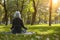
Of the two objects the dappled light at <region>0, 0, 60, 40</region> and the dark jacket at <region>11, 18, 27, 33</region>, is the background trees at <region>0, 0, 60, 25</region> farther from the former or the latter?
the dark jacket at <region>11, 18, 27, 33</region>

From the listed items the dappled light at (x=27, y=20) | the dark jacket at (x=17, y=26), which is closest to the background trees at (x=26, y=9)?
the dappled light at (x=27, y=20)

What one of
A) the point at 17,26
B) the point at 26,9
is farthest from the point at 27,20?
the point at 17,26

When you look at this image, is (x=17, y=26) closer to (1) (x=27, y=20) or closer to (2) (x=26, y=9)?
(2) (x=26, y=9)

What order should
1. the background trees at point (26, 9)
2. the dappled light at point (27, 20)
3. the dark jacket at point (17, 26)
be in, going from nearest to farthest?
1. the dappled light at point (27, 20)
2. the dark jacket at point (17, 26)
3. the background trees at point (26, 9)

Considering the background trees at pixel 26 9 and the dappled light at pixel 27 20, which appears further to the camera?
the background trees at pixel 26 9

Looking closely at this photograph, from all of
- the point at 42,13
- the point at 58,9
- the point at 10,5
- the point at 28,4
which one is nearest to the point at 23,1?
the point at 28,4

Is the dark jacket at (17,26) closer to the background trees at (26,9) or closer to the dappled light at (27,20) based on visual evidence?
the dappled light at (27,20)

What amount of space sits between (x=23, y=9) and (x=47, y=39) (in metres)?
22.9

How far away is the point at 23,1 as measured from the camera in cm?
3028

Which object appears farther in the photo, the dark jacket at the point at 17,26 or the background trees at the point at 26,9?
the background trees at the point at 26,9

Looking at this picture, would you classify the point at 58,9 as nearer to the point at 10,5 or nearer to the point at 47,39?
the point at 10,5

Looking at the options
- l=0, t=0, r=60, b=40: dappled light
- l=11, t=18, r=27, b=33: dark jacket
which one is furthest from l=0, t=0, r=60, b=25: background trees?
l=11, t=18, r=27, b=33: dark jacket

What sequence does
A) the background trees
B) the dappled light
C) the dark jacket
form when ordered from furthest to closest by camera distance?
1. the background trees
2. the dark jacket
3. the dappled light

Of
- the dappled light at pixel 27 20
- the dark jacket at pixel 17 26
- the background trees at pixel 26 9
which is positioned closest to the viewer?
the dappled light at pixel 27 20
